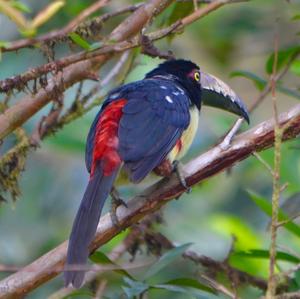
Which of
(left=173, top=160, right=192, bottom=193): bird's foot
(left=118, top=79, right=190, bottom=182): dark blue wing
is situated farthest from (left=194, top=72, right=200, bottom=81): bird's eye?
(left=173, top=160, right=192, bottom=193): bird's foot

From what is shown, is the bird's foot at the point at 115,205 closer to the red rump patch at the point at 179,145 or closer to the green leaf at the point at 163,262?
the green leaf at the point at 163,262

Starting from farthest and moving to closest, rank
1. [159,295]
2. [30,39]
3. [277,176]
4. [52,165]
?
[52,165] < [159,295] < [277,176] < [30,39]

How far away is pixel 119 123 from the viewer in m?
3.46

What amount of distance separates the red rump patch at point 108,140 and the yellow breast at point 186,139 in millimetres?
259

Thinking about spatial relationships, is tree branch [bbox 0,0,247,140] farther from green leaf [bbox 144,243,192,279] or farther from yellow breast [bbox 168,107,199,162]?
green leaf [bbox 144,243,192,279]

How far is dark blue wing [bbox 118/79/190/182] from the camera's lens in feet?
11.0

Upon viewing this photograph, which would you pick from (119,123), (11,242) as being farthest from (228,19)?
(119,123)

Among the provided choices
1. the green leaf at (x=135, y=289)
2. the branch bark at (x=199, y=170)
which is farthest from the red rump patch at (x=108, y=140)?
the green leaf at (x=135, y=289)

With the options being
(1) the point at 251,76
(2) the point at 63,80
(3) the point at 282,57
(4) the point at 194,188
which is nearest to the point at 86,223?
(2) the point at 63,80

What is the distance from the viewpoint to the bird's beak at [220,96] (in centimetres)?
372

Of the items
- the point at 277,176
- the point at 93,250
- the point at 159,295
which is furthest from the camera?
the point at 159,295

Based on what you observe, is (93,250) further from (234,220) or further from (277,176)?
(234,220)

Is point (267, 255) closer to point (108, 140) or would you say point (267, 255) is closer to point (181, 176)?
point (181, 176)

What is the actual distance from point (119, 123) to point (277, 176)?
107 centimetres
